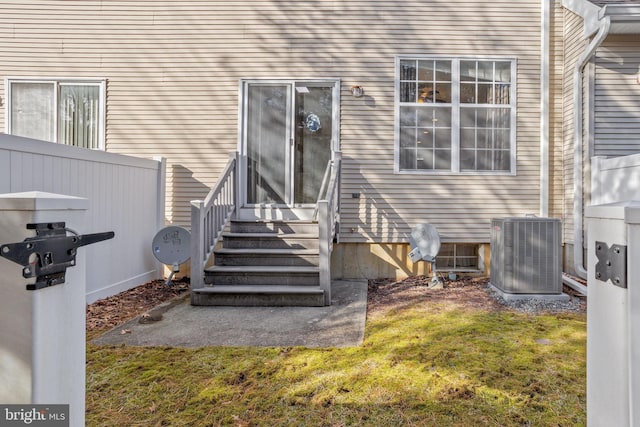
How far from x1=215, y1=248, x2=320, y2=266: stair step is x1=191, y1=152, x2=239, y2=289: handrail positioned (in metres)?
0.22

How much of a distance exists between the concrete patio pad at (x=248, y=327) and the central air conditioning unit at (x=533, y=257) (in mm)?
1812

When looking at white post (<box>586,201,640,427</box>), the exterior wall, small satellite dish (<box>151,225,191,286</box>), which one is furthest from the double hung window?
white post (<box>586,201,640,427</box>)

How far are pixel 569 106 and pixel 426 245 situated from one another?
2.92m

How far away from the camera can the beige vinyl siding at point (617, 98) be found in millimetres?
5375

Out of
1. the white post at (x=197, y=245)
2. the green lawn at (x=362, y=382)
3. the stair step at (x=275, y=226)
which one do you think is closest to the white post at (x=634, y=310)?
the green lawn at (x=362, y=382)

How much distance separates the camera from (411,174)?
5.82 metres

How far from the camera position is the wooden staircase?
4.37m

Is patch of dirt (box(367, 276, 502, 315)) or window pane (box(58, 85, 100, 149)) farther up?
window pane (box(58, 85, 100, 149))

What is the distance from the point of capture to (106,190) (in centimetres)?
471

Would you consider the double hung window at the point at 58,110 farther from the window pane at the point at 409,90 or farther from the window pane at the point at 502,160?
Answer: the window pane at the point at 502,160

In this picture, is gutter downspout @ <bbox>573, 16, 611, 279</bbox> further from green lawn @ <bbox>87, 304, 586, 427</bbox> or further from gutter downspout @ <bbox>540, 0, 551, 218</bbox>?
green lawn @ <bbox>87, 304, 586, 427</bbox>

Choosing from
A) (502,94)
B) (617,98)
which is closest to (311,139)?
(502,94)

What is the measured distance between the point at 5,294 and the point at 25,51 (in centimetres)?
650

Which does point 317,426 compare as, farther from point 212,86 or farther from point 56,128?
point 56,128
